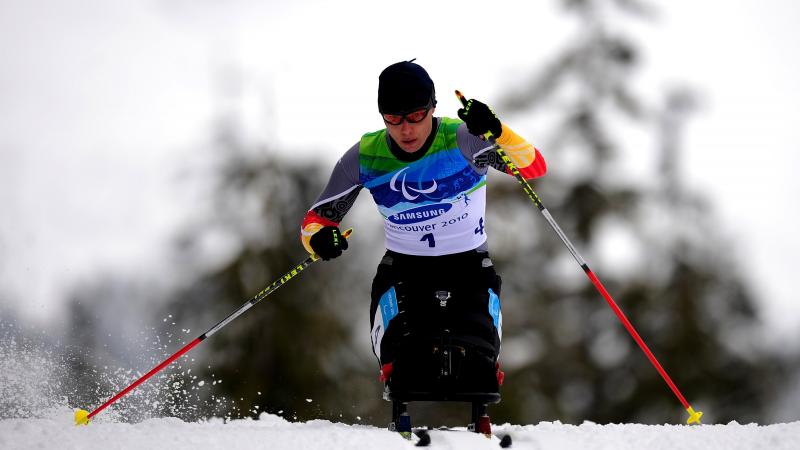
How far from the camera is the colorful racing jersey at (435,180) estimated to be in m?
6.27

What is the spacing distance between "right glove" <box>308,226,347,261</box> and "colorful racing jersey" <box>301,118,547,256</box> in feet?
0.37

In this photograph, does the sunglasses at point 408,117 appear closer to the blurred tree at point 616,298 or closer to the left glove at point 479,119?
the left glove at point 479,119

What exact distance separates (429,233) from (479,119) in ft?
2.43

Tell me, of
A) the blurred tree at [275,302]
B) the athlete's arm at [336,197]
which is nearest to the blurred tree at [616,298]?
the blurred tree at [275,302]

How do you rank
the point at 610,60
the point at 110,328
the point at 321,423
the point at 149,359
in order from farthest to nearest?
1. the point at 610,60
2. the point at 110,328
3. the point at 149,359
4. the point at 321,423

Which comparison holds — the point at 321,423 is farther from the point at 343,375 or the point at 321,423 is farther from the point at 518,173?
the point at 343,375

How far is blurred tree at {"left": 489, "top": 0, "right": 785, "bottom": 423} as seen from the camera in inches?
826

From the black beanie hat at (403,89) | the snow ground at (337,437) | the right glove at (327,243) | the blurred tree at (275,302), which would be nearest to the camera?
the snow ground at (337,437)

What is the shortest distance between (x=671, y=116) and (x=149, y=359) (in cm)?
1434

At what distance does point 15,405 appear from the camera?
24.5ft

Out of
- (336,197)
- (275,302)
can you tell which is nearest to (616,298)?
(275,302)

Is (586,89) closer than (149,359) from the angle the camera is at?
No

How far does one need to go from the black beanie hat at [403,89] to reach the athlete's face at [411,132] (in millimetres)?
85

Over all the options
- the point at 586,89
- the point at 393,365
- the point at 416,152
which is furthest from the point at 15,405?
the point at 586,89
